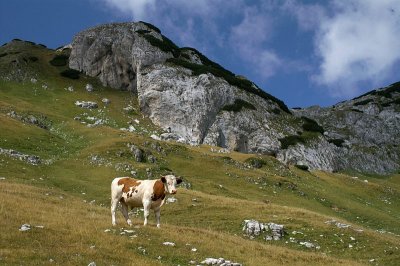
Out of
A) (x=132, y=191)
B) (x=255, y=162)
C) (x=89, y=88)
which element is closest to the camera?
(x=132, y=191)

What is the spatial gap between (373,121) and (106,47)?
91743 mm

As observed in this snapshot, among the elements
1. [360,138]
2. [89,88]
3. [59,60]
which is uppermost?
[59,60]

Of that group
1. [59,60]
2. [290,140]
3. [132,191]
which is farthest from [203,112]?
[132,191]

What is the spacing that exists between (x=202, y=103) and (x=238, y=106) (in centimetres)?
921

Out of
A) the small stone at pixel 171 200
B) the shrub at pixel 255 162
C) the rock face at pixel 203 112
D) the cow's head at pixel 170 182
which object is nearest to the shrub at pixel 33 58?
the rock face at pixel 203 112

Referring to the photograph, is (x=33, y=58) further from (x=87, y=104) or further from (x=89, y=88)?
(x=87, y=104)

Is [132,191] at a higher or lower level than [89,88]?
lower

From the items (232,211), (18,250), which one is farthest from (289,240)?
(18,250)

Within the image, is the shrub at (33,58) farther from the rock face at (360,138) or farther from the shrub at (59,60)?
the rock face at (360,138)

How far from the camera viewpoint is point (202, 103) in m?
106

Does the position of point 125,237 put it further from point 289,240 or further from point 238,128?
point 238,128

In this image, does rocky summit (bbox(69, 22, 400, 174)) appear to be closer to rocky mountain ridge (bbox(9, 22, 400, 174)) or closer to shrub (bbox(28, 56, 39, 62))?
rocky mountain ridge (bbox(9, 22, 400, 174))

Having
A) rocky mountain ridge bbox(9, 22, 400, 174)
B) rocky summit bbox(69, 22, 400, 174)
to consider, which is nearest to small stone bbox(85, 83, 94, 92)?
rocky mountain ridge bbox(9, 22, 400, 174)

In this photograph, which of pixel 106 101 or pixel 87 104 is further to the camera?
pixel 106 101
